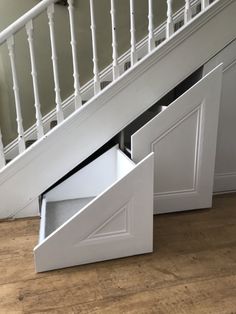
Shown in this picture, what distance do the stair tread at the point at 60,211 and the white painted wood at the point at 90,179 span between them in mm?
39

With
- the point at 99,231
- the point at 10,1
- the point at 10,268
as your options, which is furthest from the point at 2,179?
the point at 10,1

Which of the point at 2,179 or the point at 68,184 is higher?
the point at 2,179

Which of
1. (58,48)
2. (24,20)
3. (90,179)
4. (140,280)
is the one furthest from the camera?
(58,48)

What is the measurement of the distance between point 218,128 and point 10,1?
1988 mm

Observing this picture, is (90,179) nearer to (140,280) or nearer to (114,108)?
(114,108)

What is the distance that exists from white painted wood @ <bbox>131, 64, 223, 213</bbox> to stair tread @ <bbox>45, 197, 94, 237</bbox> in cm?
54

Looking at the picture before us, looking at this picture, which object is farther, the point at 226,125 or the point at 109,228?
the point at 226,125

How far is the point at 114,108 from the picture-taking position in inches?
78.2

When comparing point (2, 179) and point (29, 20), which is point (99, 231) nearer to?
point (2, 179)

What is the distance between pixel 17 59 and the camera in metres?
2.56

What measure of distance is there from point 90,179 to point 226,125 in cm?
108

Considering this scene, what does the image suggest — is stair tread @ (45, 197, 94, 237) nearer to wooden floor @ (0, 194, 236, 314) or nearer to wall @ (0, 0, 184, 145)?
wooden floor @ (0, 194, 236, 314)

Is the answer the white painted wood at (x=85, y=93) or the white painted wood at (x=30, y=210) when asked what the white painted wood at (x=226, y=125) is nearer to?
the white painted wood at (x=85, y=93)

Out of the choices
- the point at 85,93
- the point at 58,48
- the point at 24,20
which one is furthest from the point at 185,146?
the point at 58,48
